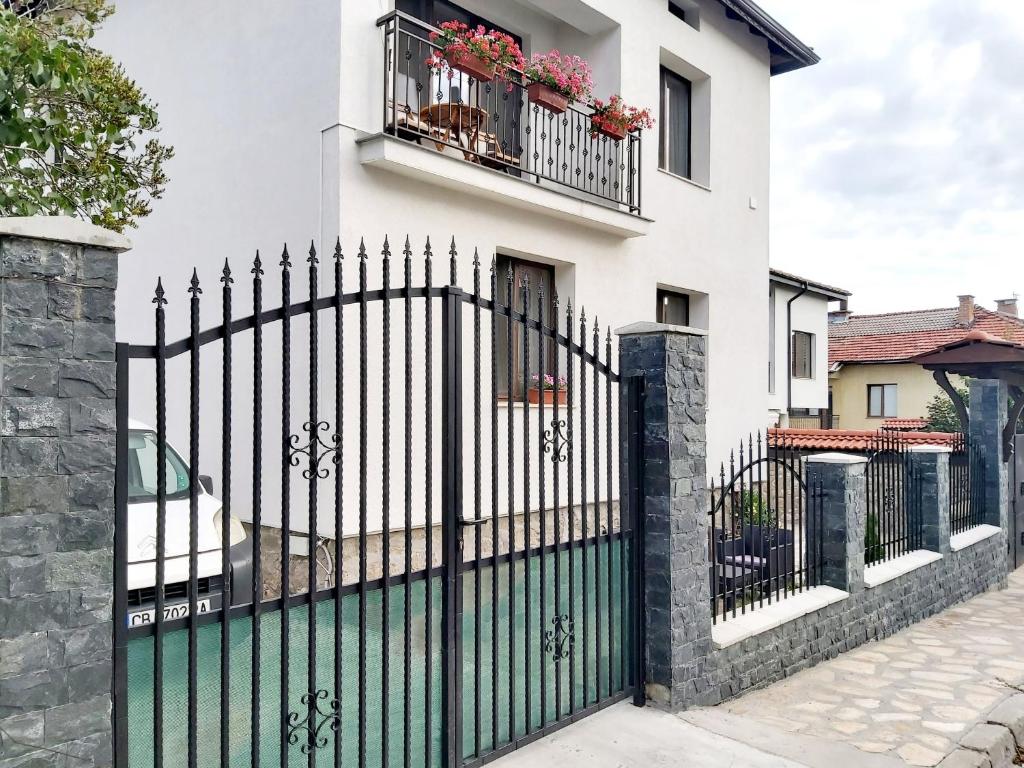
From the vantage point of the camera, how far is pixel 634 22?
9.85m

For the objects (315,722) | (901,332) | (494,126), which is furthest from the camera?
(901,332)

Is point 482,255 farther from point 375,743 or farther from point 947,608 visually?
point 947,608

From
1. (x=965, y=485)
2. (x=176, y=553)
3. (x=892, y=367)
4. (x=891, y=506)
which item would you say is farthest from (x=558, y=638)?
(x=892, y=367)

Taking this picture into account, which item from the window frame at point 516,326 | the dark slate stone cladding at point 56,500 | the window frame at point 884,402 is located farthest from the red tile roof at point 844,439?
the window frame at point 884,402

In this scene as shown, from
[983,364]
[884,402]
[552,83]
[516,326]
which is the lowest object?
[884,402]

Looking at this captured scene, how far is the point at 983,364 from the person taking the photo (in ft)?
34.1

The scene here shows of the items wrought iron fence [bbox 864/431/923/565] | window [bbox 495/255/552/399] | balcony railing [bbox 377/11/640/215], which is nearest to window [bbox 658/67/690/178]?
balcony railing [bbox 377/11/640/215]

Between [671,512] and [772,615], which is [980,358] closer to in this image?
[772,615]

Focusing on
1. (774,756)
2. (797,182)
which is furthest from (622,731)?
(797,182)

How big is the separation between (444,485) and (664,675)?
2028mm

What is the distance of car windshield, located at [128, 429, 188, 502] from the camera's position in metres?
5.51

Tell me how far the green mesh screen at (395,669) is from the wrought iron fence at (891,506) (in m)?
4.24

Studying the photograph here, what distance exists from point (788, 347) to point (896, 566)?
32.0 ft

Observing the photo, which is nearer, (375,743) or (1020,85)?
(375,743)
